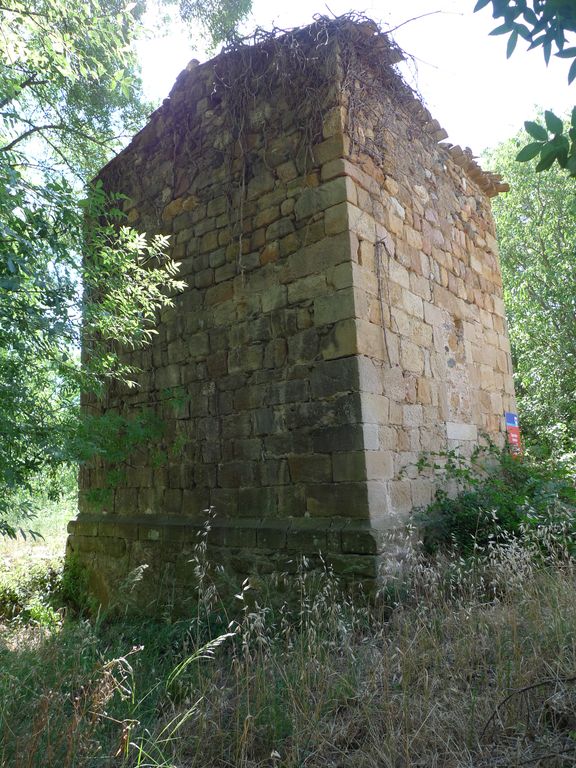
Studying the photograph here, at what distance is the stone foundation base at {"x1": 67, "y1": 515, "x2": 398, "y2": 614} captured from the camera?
4.34 m

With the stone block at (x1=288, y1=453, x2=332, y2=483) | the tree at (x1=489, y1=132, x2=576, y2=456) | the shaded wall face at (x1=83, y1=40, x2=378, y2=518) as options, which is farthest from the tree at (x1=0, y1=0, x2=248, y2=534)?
the tree at (x1=489, y1=132, x2=576, y2=456)

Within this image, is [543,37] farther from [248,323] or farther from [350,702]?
[248,323]

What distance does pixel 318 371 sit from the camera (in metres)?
4.81

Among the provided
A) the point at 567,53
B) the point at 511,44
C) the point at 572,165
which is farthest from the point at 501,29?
the point at 572,165

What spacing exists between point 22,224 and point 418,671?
349 cm

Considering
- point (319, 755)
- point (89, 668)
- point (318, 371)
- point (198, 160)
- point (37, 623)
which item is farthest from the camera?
point (198, 160)

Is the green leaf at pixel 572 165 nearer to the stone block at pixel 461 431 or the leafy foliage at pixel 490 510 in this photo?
the leafy foliage at pixel 490 510

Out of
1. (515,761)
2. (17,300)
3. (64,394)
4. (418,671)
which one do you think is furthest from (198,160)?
(515,761)

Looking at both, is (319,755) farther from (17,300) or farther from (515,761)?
(17,300)

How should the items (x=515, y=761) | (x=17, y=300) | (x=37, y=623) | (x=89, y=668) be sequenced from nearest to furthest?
(x=515, y=761) → (x=17, y=300) → (x=89, y=668) → (x=37, y=623)

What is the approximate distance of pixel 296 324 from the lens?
504cm

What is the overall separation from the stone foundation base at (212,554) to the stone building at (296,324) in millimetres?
21

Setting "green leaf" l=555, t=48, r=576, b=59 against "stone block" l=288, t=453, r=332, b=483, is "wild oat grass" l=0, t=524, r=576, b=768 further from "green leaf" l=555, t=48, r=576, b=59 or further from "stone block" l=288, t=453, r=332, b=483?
"green leaf" l=555, t=48, r=576, b=59

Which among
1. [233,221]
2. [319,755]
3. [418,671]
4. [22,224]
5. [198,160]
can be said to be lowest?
[319,755]
